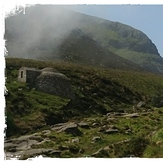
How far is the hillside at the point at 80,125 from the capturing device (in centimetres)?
877

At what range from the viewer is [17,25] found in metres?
111

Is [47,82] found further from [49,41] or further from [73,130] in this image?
[49,41]

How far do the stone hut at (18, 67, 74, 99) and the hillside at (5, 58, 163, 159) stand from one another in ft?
2.73

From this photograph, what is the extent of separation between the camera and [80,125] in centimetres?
1759

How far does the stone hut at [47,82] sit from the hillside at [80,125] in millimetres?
832

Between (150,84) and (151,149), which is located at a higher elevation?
(151,149)

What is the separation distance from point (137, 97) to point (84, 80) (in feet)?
25.1

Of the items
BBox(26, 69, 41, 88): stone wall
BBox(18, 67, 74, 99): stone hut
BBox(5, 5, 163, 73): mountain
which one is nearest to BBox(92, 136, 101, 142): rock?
BBox(18, 67, 74, 99): stone hut

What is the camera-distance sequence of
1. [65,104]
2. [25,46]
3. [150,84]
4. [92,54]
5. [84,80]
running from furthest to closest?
[92,54], [25,46], [150,84], [84,80], [65,104]

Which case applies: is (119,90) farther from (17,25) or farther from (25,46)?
(17,25)

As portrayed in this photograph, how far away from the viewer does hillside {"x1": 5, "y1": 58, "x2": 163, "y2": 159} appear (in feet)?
28.8

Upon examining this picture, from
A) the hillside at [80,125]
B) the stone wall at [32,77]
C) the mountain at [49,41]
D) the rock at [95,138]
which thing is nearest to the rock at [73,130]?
the hillside at [80,125]

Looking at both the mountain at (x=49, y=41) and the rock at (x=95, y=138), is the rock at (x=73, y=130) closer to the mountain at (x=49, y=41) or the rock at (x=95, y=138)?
the rock at (x=95, y=138)
